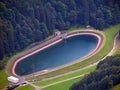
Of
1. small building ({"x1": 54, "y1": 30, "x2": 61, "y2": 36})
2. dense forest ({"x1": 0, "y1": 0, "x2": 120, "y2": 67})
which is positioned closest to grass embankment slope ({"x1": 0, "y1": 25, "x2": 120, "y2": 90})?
dense forest ({"x1": 0, "y1": 0, "x2": 120, "y2": 67})

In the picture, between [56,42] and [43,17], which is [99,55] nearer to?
[56,42]

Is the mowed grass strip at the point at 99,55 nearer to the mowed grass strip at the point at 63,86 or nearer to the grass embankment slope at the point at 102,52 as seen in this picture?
the grass embankment slope at the point at 102,52

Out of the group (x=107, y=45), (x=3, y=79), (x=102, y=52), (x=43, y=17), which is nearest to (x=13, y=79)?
(x=3, y=79)

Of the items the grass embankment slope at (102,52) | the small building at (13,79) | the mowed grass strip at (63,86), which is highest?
the grass embankment slope at (102,52)

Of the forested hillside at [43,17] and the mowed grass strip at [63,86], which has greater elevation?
the forested hillside at [43,17]

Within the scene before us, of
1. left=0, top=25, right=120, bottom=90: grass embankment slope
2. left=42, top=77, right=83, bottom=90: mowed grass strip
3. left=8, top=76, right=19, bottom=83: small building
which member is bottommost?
left=42, top=77, right=83, bottom=90: mowed grass strip

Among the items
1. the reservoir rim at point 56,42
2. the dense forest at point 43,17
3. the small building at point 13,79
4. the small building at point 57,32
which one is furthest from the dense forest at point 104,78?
the small building at point 57,32

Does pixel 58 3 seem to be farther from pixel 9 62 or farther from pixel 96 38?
pixel 9 62

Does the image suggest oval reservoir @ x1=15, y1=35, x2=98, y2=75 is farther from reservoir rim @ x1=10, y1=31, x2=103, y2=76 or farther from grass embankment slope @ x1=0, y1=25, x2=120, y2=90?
grass embankment slope @ x1=0, y1=25, x2=120, y2=90

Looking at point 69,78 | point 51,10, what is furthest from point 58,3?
point 69,78
